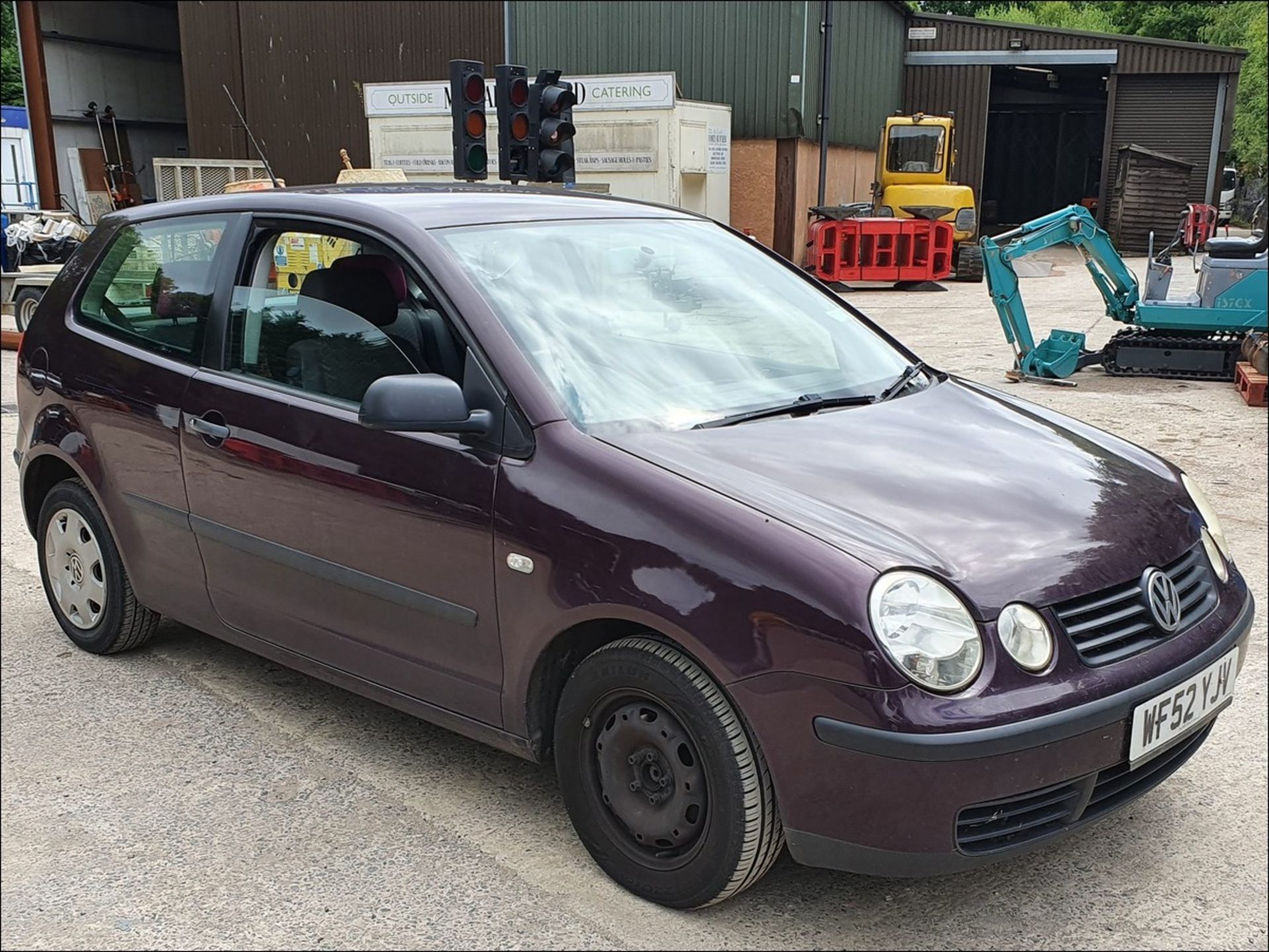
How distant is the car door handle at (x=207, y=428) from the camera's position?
3.62 meters

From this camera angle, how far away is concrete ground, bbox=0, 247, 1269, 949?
277 centimetres

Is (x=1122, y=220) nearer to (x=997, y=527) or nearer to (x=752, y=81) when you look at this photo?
(x=752, y=81)

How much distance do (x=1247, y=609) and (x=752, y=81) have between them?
2268 centimetres

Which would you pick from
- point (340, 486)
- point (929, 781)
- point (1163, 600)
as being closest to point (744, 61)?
point (340, 486)

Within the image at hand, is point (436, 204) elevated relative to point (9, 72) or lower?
lower

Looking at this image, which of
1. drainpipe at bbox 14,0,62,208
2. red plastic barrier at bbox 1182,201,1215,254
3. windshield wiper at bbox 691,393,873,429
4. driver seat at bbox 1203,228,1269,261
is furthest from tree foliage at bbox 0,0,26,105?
windshield wiper at bbox 691,393,873,429

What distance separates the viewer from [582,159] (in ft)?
67.3

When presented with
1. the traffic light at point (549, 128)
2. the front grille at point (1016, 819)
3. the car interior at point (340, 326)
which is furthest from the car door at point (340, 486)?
the traffic light at point (549, 128)

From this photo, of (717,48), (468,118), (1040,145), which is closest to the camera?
(468,118)

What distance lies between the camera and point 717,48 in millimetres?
24375

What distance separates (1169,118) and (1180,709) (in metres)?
33.4

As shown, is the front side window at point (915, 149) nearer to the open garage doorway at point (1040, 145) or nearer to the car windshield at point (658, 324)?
the open garage doorway at point (1040, 145)

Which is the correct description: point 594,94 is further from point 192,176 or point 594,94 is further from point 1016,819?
point 1016,819

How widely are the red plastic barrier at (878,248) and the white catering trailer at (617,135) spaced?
7.28 ft
